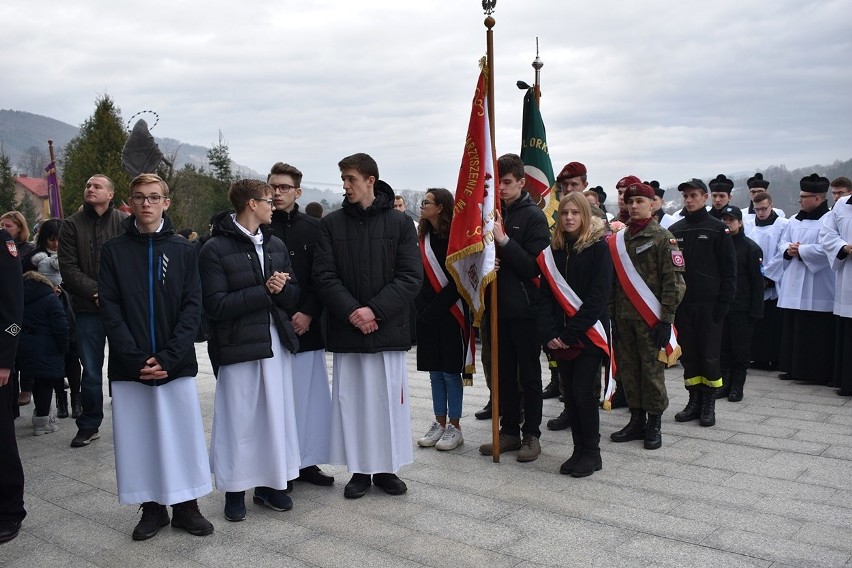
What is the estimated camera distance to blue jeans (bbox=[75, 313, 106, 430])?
258 inches

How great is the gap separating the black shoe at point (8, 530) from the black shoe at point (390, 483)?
6.86 feet

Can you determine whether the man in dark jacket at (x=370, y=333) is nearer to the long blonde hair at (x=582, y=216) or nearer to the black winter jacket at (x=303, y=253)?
the black winter jacket at (x=303, y=253)

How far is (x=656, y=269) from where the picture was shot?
6289 mm

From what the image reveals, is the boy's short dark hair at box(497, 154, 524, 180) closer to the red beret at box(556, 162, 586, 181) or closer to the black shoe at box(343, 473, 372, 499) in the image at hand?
the red beret at box(556, 162, 586, 181)

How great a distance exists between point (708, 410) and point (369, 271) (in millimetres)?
3510

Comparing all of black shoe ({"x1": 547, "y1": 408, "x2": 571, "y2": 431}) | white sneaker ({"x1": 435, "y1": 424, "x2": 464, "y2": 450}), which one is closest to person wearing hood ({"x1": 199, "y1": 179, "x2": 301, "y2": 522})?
white sneaker ({"x1": 435, "y1": 424, "x2": 464, "y2": 450})

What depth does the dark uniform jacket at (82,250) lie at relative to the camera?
638cm

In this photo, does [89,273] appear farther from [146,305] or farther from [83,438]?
[146,305]

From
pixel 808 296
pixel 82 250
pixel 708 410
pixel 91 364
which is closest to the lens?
pixel 82 250

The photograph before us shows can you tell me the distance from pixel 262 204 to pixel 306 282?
0.76 m

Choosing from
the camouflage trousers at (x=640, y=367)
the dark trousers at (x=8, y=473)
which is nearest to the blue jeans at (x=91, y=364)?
the dark trousers at (x=8, y=473)

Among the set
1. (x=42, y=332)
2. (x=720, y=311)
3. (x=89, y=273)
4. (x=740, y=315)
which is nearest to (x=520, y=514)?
(x=720, y=311)

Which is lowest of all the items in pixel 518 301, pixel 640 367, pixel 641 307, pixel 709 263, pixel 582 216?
pixel 640 367

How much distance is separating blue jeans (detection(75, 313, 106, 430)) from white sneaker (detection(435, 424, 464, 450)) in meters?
2.80
